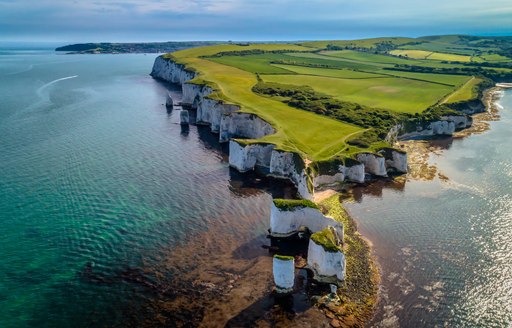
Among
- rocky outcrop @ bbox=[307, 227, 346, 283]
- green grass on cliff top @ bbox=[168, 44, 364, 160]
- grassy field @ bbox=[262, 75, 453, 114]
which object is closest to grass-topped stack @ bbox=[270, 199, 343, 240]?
rocky outcrop @ bbox=[307, 227, 346, 283]

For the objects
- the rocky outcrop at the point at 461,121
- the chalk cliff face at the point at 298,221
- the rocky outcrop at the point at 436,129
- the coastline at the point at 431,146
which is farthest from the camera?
the rocky outcrop at the point at 461,121

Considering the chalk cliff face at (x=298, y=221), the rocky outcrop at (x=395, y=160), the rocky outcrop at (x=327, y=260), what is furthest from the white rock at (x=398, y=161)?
the rocky outcrop at (x=327, y=260)

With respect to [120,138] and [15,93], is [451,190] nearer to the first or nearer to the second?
[120,138]

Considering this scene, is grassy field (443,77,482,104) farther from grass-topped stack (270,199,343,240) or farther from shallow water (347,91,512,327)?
grass-topped stack (270,199,343,240)

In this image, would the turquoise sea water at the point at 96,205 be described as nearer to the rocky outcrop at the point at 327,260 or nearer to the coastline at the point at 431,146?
the rocky outcrop at the point at 327,260

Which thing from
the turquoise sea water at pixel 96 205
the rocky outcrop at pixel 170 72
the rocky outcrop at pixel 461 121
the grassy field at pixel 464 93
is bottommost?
the turquoise sea water at pixel 96 205

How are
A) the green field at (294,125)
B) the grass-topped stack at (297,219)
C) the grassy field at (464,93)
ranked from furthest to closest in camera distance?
the grassy field at (464,93) → the green field at (294,125) → the grass-topped stack at (297,219)

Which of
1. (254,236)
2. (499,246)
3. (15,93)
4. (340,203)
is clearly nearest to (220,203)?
(254,236)

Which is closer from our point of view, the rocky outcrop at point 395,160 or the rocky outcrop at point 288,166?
the rocky outcrop at point 288,166
